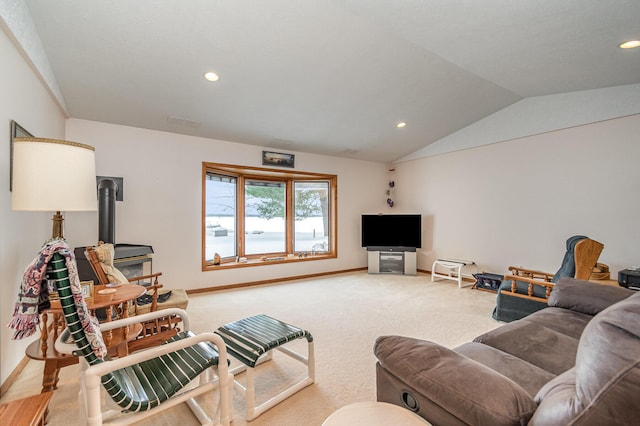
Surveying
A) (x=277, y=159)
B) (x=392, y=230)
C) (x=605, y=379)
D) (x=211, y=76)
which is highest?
(x=211, y=76)

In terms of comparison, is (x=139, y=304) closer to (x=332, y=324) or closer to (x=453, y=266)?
(x=332, y=324)

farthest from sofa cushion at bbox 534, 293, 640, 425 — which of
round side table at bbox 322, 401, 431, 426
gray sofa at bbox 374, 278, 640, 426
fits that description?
round side table at bbox 322, 401, 431, 426

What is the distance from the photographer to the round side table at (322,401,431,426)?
3.33ft

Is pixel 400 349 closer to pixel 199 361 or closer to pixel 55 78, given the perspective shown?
pixel 199 361

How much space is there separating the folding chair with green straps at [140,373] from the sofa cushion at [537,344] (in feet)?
5.58

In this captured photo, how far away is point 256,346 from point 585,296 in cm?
252

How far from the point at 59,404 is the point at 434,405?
2.34 m

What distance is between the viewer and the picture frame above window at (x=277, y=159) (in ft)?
16.6

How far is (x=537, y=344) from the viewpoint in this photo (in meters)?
1.76

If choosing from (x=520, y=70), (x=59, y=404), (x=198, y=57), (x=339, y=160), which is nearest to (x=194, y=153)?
(x=198, y=57)

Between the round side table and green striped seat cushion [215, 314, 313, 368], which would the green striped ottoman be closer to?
green striped seat cushion [215, 314, 313, 368]

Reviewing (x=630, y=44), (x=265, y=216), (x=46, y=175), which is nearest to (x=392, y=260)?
(x=265, y=216)

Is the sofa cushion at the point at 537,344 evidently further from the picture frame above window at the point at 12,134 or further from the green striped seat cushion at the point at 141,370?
the picture frame above window at the point at 12,134

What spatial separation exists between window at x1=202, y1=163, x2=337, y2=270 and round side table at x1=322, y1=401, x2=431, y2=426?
155 inches
